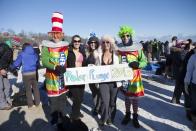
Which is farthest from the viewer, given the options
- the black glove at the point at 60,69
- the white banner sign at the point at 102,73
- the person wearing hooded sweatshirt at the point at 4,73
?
the person wearing hooded sweatshirt at the point at 4,73

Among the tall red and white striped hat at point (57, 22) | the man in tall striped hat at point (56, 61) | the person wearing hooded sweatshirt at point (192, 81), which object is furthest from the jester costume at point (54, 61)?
the person wearing hooded sweatshirt at point (192, 81)

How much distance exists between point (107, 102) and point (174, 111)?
2.51 meters

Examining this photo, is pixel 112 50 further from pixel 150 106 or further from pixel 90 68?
pixel 150 106

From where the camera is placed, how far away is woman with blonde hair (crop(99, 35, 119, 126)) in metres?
5.48

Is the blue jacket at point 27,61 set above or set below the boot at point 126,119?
above

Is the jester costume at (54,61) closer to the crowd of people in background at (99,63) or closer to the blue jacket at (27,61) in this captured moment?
the crowd of people in background at (99,63)

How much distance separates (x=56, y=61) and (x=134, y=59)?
1655 mm

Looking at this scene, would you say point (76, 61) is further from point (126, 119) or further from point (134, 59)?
point (126, 119)

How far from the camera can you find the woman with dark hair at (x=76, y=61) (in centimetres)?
550

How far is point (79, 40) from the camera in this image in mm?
5520

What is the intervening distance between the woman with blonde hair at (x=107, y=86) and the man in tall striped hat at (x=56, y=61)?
82cm

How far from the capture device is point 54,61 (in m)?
5.25

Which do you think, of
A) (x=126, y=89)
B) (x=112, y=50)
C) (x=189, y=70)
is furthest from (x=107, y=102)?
(x=189, y=70)

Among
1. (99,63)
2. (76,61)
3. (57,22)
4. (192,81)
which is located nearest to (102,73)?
(99,63)
